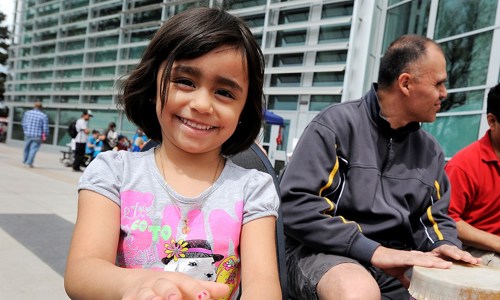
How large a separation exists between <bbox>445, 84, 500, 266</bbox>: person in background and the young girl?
1.30 meters

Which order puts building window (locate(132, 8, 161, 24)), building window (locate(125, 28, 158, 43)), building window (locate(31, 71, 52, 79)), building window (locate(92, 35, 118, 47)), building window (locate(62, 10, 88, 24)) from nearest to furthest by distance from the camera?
building window (locate(132, 8, 161, 24))
building window (locate(125, 28, 158, 43))
building window (locate(92, 35, 118, 47))
building window (locate(62, 10, 88, 24))
building window (locate(31, 71, 52, 79))

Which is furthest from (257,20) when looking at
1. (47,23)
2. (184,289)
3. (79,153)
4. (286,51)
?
(47,23)

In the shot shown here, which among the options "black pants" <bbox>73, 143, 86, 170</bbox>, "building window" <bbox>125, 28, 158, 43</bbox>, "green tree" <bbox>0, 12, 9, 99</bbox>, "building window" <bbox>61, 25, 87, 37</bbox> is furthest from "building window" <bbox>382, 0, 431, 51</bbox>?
"green tree" <bbox>0, 12, 9, 99</bbox>

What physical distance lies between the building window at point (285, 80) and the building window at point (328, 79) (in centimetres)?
68

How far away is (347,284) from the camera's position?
4.25 ft

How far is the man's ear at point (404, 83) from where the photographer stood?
6.40ft

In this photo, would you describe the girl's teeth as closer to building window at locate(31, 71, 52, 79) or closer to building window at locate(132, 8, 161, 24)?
building window at locate(132, 8, 161, 24)

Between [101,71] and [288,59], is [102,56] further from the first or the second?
[288,59]

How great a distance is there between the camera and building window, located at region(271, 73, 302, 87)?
48.4ft

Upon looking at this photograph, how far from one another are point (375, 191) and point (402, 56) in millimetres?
729

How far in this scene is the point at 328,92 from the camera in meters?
13.4

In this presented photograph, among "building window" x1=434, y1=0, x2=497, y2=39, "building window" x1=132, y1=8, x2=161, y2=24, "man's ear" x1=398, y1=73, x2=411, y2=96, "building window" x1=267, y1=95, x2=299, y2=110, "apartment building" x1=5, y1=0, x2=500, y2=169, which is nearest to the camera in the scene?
"man's ear" x1=398, y1=73, x2=411, y2=96

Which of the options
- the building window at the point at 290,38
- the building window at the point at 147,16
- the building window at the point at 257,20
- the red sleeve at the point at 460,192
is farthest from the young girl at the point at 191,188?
the building window at the point at 147,16

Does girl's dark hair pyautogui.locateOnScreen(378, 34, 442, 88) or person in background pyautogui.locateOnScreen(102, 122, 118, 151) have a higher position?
girl's dark hair pyautogui.locateOnScreen(378, 34, 442, 88)
